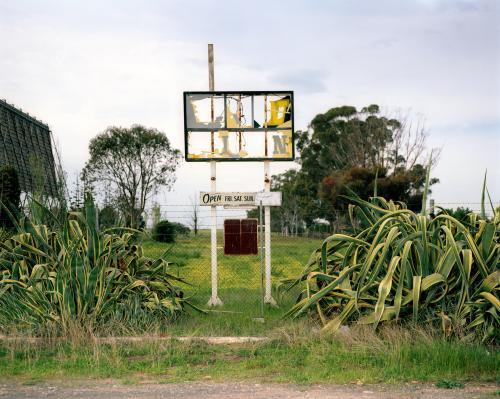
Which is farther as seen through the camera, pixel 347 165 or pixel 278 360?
pixel 347 165

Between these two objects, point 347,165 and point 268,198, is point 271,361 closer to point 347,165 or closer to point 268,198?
point 268,198

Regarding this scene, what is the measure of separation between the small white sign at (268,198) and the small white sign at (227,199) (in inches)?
9.4

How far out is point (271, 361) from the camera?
702cm

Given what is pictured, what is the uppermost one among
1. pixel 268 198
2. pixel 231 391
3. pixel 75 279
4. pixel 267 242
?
pixel 268 198

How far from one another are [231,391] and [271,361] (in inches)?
41.3

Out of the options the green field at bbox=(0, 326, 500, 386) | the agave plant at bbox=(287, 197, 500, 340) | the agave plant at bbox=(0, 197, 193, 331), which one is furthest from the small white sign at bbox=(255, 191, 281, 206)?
the green field at bbox=(0, 326, 500, 386)

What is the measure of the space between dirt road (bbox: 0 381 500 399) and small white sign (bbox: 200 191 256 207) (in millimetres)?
5834

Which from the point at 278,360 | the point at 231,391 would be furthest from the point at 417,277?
the point at 231,391

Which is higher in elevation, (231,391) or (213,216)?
(213,216)

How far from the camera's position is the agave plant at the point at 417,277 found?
7.45 m

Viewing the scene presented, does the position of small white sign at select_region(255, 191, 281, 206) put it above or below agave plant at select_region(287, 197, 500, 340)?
above

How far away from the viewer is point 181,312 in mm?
→ 9891

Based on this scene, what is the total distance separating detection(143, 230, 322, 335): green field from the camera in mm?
9086

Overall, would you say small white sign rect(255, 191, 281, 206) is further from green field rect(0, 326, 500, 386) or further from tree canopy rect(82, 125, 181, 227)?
tree canopy rect(82, 125, 181, 227)
